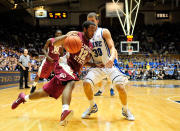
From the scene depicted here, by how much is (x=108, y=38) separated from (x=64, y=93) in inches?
44.8

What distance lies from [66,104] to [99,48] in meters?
1.15

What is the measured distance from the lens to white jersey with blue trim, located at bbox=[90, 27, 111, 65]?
3.50 m

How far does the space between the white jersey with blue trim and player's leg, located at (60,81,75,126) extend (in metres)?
0.81

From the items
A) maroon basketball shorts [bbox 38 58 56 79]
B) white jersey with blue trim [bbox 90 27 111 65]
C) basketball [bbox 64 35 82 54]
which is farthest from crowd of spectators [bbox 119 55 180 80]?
basketball [bbox 64 35 82 54]

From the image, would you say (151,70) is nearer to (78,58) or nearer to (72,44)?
(78,58)

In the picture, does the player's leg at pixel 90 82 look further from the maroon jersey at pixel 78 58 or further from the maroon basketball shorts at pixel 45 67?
the maroon basketball shorts at pixel 45 67

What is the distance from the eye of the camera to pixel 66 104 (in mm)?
2764

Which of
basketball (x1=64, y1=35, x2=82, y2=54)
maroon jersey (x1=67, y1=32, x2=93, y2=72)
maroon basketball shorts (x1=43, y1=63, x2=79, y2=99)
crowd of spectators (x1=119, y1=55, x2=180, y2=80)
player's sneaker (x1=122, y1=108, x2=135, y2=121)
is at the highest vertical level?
basketball (x1=64, y1=35, x2=82, y2=54)

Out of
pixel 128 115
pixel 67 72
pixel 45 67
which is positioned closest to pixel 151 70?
pixel 45 67

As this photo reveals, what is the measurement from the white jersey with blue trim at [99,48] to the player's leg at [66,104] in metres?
0.81

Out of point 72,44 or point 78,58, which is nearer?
point 72,44

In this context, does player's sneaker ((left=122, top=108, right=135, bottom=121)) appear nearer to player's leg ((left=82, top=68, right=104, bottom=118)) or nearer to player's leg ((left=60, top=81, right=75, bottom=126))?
player's leg ((left=82, top=68, right=104, bottom=118))

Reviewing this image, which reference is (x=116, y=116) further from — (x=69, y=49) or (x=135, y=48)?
(x=135, y=48)

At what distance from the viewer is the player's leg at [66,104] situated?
258cm
